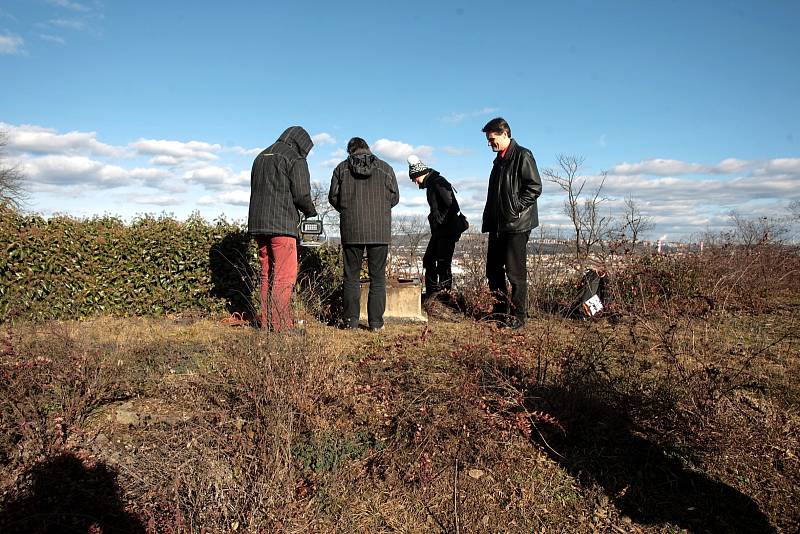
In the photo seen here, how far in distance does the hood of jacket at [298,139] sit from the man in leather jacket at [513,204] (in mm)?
1981

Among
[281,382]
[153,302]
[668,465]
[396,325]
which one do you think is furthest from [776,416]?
[153,302]

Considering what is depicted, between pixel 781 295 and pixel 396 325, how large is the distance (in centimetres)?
593

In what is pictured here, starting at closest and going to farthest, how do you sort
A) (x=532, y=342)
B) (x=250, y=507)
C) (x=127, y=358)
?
(x=250, y=507), (x=532, y=342), (x=127, y=358)

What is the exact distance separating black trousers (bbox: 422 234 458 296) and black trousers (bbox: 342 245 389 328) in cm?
141

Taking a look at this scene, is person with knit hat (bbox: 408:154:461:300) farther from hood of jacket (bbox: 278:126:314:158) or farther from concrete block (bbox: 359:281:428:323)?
hood of jacket (bbox: 278:126:314:158)

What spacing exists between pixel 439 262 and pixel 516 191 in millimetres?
1852

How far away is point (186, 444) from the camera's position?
10.9 ft

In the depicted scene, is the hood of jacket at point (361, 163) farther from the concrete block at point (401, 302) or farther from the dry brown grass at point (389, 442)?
the dry brown grass at point (389, 442)

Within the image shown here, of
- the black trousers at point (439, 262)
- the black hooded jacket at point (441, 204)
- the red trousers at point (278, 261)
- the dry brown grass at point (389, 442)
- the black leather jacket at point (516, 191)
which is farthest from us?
the black trousers at point (439, 262)

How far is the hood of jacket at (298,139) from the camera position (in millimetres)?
5723

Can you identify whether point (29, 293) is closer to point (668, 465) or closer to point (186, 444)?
point (186, 444)

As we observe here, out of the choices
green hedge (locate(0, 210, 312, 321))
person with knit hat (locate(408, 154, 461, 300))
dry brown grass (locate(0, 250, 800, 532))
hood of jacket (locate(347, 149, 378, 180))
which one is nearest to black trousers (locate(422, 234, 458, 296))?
person with knit hat (locate(408, 154, 461, 300))

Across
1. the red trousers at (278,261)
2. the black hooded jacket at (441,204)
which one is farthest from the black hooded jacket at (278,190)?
the black hooded jacket at (441,204)

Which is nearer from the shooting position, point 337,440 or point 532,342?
point 337,440
